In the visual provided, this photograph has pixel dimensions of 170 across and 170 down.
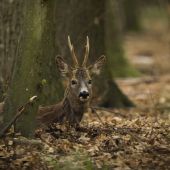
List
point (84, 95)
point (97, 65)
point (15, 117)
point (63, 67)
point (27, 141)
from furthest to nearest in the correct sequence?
point (97, 65) → point (63, 67) → point (84, 95) → point (27, 141) → point (15, 117)

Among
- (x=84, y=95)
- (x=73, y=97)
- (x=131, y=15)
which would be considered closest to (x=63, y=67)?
(x=73, y=97)

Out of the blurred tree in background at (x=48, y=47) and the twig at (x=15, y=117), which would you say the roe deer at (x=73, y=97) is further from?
the twig at (x=15, y=117)

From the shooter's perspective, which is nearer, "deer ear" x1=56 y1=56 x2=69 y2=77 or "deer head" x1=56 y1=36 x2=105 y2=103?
"deer head" x1=56 y1=36 x2=105 y2=103

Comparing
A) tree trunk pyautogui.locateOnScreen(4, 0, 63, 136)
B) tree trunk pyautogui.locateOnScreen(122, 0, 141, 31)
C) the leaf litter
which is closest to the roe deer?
the leaf litter

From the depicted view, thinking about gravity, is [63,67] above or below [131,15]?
below

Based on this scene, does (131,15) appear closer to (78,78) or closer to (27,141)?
(78,78)

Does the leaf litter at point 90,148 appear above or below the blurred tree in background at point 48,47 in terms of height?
below

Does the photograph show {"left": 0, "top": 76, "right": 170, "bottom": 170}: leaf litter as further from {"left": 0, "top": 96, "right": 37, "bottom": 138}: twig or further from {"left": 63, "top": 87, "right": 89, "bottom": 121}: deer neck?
{"left": 63, "top": 87, "right": 89, "bottom": 121}: deer neck

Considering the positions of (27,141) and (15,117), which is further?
(27,141)

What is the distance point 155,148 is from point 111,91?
18.8ft

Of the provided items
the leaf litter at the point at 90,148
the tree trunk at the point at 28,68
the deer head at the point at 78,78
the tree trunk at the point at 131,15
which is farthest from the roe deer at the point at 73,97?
the tree trunk at the point at 131,15

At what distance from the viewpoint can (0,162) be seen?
8695 mm

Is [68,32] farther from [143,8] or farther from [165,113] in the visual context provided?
[143,8]

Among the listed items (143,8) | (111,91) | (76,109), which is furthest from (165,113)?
(143,8)
